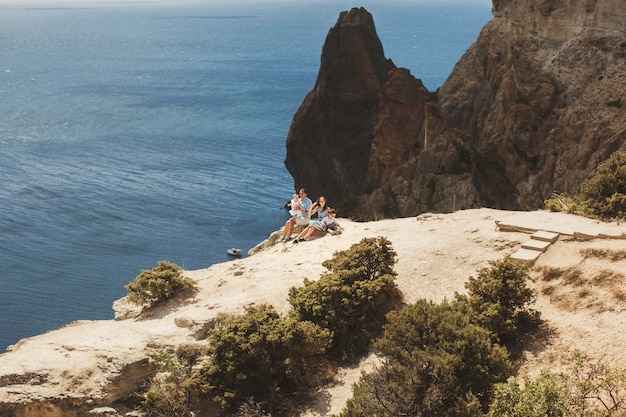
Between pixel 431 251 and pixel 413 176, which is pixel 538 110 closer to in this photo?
pixel 413 176

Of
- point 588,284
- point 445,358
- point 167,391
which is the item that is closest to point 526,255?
point 588,284

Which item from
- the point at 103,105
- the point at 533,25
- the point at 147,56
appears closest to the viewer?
the point at 533,25

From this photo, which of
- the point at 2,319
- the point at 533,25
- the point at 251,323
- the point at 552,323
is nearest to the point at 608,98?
the point at 533,25

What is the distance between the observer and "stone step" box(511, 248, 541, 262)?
17050 mm

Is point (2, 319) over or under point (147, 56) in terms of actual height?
under

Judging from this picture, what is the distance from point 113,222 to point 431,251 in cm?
5014

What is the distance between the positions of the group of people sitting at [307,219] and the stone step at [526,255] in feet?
23.0

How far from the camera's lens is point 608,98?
4106 cm

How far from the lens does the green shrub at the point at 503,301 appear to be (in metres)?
14.6

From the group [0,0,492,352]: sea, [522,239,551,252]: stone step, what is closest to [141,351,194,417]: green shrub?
[522,239,551,252]: stone step

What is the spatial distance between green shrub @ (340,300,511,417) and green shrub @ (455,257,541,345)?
54 centimetres

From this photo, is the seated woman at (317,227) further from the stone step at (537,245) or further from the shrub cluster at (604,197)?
the shrub cluster at (604,197)

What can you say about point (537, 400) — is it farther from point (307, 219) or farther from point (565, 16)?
point (565, 16)

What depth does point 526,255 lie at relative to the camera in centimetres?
1730
